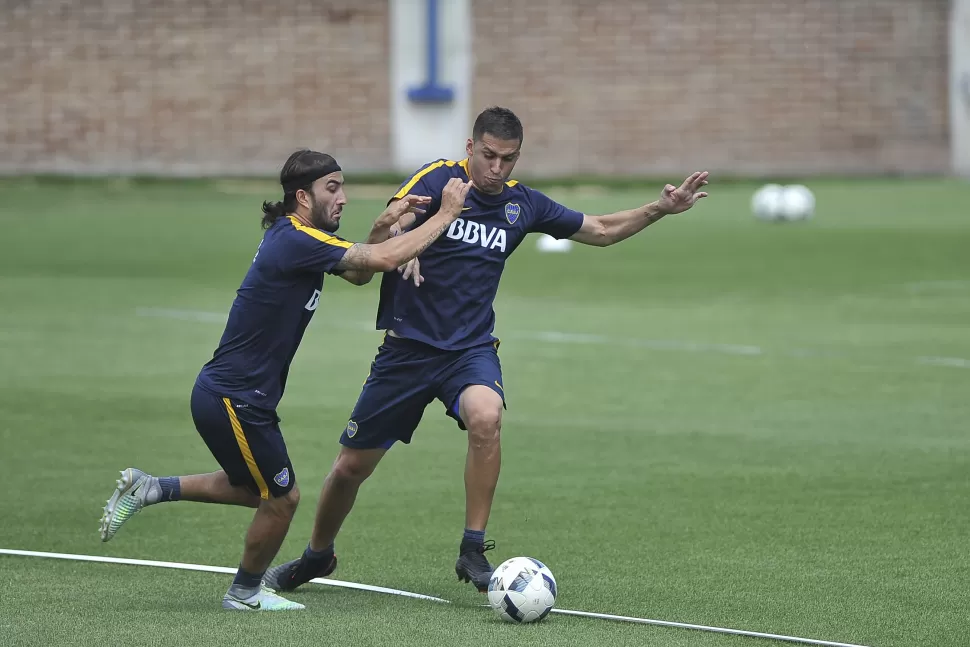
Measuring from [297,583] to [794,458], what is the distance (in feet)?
14.6

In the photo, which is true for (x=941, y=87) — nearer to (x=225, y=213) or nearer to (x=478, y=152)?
(x=225, y=213)

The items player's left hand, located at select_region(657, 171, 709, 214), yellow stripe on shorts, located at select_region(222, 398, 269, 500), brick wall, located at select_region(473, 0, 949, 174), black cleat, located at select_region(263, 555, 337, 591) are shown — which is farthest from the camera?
brick wall, located at select_region(473, 0, 949, 174)

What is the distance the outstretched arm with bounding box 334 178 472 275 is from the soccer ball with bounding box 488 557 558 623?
1.44 m

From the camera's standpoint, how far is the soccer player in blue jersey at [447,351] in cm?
764

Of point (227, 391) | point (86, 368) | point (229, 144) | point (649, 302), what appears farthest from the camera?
point (229, 144)

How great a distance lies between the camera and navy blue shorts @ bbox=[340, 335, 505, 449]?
782 centimetres

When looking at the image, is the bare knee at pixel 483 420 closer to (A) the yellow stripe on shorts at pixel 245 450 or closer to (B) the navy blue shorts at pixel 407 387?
(B) the navy blue shorts at pixel 407 387

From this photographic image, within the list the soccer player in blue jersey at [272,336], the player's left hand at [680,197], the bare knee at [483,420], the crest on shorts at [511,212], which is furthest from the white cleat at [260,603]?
the player's left hand at [680,197]

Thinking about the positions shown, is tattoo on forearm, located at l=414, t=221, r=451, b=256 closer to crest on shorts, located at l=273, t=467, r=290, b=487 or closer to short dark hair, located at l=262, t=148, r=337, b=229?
short dark hair, located at l=262, t=148, r=337, b=229

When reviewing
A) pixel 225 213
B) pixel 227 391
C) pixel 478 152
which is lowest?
pixel 225 213

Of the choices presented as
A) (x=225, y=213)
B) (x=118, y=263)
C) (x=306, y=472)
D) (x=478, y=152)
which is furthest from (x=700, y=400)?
(x=225, y=213)

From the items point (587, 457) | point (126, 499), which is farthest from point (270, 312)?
point (587, 457)

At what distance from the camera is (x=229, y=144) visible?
41.8 meters

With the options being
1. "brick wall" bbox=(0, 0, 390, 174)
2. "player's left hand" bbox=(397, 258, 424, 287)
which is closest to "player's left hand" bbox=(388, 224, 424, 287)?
"player's left hand" bbox=(397, 258, 424, 287)
